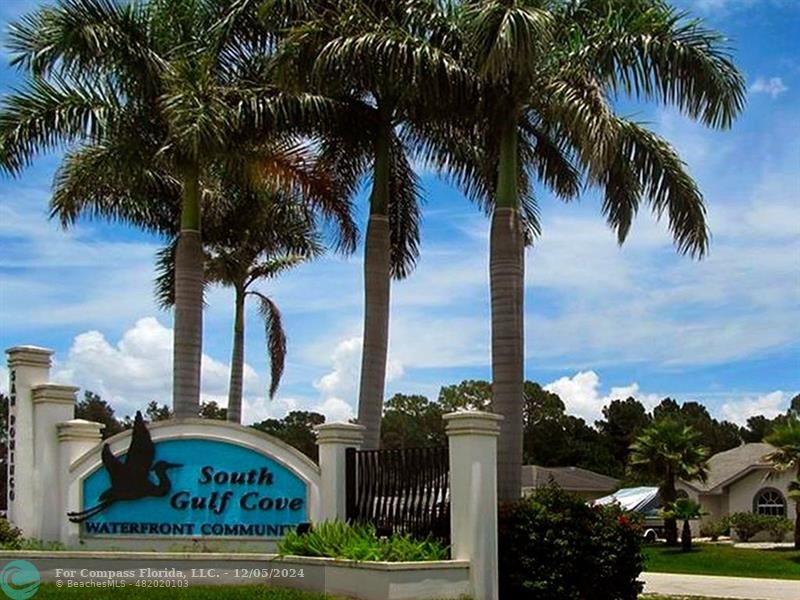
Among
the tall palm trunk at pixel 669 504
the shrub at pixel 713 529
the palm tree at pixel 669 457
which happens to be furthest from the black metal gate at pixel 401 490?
the shrub at pixel 713 529

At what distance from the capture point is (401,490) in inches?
620

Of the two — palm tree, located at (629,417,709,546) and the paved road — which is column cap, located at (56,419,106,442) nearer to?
the paved road

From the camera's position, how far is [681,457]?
1531 inches

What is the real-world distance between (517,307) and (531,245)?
6029 millimetres

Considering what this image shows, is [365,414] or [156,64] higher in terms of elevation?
[156,64]

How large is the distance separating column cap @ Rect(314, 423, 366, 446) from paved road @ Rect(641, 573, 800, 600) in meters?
7.75

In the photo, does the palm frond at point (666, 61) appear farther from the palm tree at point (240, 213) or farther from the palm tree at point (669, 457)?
the palm tree at point (669, 457)

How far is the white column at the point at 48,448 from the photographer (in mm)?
16578

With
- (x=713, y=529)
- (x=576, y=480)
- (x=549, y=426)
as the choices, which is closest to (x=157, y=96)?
(x=713, y=529)

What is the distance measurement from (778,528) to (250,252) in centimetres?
2338

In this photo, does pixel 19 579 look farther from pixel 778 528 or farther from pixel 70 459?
pixel 778 528

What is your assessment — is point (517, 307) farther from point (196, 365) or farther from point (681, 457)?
point (681, 457)

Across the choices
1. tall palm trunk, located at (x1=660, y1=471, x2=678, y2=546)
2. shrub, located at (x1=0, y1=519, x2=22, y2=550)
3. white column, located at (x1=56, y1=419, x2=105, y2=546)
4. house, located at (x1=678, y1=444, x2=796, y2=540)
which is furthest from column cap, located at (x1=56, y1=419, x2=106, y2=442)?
house, located at (x1=678, y1=444, x2=796, y2=540)

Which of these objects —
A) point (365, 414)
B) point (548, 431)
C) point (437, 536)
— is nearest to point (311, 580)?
point (437, 536)
